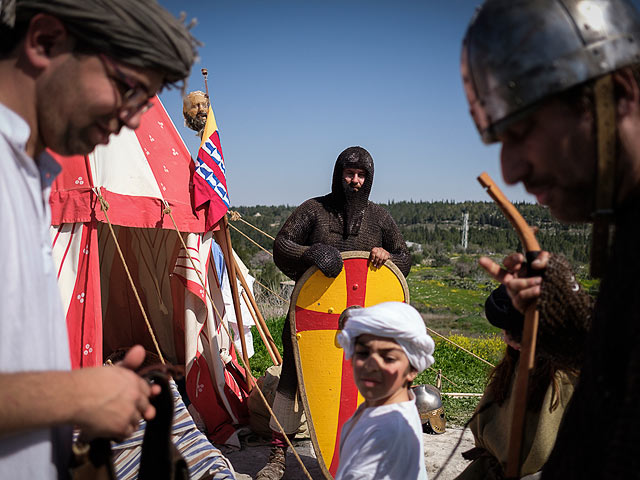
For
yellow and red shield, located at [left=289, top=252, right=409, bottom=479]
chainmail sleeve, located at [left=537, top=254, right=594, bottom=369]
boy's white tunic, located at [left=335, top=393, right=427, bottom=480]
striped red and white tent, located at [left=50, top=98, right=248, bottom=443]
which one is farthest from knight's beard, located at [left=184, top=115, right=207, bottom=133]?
chainmail sleeve, located at [left=537, top=254, right=594, bottom=369]

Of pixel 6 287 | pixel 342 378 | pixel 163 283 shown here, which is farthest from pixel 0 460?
pixel 163 283

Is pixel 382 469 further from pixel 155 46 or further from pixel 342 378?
pixel 342 378

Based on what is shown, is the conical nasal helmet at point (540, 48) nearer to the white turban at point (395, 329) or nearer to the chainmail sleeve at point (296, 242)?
the white turban at point (395, 329)

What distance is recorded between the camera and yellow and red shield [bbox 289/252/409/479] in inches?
141

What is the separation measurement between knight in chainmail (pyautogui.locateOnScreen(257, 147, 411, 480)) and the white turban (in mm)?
1943

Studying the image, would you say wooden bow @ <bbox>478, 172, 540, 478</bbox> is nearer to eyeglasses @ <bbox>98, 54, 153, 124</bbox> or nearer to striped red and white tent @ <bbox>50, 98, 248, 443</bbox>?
eyeglasses @ <bbox>98, 54, 153, 124</bbox>

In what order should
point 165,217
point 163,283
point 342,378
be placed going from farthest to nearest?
point 163,283 < point 165,217 < point 342,378

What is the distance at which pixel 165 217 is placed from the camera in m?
4.60

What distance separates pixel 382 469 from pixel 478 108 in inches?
47.1

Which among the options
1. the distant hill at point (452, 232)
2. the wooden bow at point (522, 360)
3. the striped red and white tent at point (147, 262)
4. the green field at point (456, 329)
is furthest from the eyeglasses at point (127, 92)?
the distant hill at point (452, 232)

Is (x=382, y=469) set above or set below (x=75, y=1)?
below

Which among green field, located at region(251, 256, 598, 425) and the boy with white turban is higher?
the boy with white turban

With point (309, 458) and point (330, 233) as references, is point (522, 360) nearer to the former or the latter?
point (330, 233)

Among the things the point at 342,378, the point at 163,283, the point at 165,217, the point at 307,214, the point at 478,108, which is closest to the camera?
the point at 478,108
